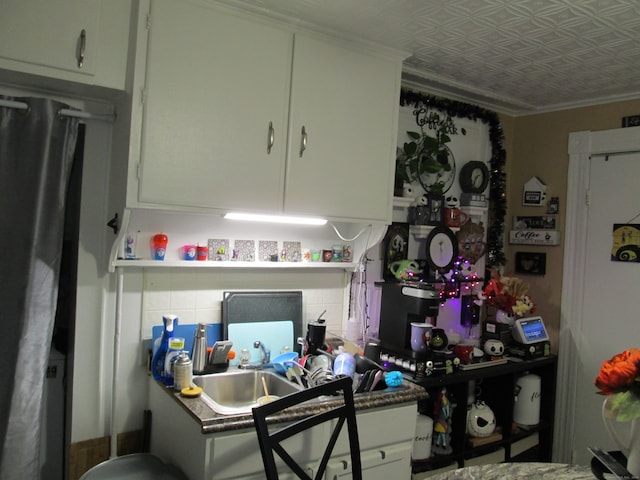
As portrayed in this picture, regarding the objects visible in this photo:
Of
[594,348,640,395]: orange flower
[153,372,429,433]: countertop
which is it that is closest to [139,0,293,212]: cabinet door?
[153,372,429,433]: countertop

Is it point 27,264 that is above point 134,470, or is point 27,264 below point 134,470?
above

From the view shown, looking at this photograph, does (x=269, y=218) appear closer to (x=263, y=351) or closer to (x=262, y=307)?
(x=262, y=307)

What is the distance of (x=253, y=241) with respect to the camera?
95.6 inches

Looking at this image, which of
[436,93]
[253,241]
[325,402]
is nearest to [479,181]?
[436,93]

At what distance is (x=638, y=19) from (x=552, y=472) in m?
1.77

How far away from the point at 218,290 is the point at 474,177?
1836 millimetres

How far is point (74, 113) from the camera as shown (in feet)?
6.25

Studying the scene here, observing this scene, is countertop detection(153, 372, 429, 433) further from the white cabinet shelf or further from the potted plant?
the potted plant

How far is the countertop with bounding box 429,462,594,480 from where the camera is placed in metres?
1.52

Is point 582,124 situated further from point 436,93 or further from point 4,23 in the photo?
point 4,23

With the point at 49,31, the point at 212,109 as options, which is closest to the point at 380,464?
the point at 212,109

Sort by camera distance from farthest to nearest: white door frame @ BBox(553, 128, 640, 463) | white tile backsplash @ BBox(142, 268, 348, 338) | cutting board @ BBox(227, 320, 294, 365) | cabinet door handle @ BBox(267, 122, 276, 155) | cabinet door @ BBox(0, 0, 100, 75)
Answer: white door frame @ BBox(553, 128, 640, 463), cutting board @ BBox(227, 320, 294, 365), white tile backsplash @ BBox(142, 268, 348, 338), cabinet door handle @ BBox(267, 122, 276, 155), cabinet door @ BBox(0, 0, 100, 75)

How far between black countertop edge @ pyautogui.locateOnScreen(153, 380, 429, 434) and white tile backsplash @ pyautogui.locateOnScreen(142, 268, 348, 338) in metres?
0.35

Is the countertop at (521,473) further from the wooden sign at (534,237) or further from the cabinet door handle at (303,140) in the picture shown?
the wooden sign at (534,237)
